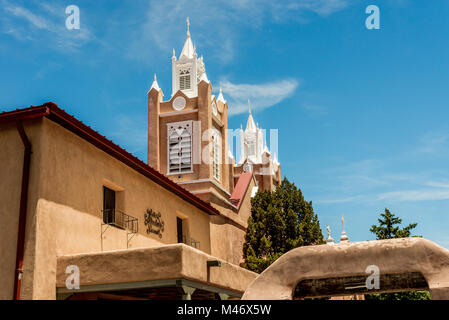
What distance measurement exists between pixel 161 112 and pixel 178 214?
18947 mm

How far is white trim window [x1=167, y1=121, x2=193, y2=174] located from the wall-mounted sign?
58.9 ft

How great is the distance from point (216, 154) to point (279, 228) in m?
9.13

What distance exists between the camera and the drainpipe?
472 inches

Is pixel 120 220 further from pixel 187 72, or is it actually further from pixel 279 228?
pixel 187 72

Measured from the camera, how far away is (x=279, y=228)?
32.5 metres

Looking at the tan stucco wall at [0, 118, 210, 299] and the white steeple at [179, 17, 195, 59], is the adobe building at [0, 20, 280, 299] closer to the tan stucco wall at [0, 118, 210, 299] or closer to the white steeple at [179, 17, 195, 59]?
the tan stucco wall at [0, 118, 210, 299]

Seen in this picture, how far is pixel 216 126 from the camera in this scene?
4012cm

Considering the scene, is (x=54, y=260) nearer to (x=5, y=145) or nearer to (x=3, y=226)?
(x=3, y=226)

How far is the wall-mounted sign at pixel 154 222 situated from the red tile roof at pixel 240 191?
1599cm

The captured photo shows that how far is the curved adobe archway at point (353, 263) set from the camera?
10.1 metres

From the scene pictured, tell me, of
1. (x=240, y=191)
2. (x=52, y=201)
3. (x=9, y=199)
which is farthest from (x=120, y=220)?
(x=240, y=191)
